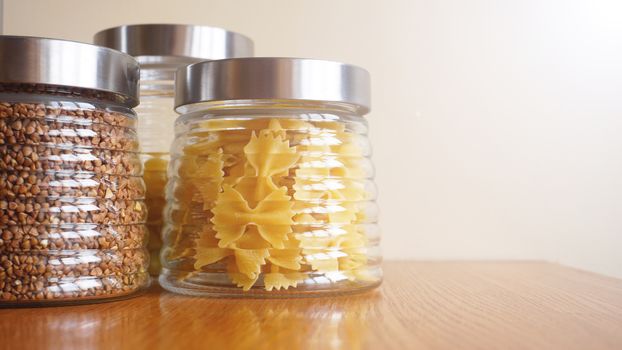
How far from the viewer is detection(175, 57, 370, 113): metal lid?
63 centimetres

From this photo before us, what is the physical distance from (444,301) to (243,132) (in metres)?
0.24

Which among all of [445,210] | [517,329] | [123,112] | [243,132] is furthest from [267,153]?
[445,210]

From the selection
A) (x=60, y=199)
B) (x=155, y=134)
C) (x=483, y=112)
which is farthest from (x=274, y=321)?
(x=483, y=112)

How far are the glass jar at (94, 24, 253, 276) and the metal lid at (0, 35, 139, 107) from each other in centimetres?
17

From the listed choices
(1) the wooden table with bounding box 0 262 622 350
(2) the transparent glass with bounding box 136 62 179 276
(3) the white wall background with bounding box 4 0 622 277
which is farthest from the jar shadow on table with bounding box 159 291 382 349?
(3) the white wall background with bounding box 4 0 622 277

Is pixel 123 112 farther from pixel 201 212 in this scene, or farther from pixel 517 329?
pixel 517 329

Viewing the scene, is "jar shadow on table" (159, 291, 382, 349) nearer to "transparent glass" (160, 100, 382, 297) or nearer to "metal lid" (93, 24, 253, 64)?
"transparent glass" (160, 100, 382, 297)

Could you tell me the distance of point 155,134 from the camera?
2.60 feet

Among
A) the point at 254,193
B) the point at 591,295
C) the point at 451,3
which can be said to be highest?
the point at 451,3

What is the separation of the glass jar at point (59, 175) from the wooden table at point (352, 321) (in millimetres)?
27

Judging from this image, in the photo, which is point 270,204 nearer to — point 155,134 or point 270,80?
point 270,80

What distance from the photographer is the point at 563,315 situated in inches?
22.8

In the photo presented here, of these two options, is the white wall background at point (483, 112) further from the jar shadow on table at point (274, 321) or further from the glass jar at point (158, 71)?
the jar shadow on table at point (274, 321)

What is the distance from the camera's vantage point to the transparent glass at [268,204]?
632mm
